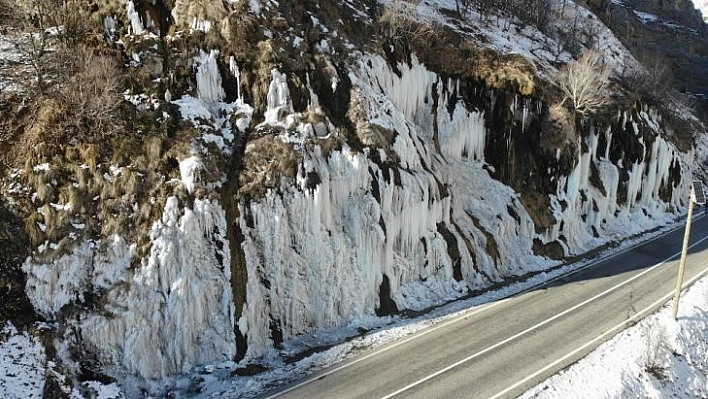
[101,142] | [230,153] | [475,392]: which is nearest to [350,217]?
[230,153]

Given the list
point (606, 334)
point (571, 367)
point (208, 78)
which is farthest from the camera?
point (208, 78)

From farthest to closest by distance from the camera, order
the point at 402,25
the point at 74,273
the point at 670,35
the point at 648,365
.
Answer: the point at 670,35, the point at 402,25, the point at 648,365, the point at 74,273

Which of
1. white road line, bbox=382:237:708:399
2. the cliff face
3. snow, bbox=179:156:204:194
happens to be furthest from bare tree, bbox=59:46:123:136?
the cliff face

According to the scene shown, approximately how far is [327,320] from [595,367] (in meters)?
9.14

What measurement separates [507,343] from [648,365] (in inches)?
186

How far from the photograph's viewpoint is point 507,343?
1720cm

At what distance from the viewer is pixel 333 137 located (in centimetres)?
1994

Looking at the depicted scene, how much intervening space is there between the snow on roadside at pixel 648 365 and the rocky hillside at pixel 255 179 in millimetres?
6269

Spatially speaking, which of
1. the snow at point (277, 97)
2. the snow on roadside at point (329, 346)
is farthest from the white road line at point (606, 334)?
the snow at point (277, 97)

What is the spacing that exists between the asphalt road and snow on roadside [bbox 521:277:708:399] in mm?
518

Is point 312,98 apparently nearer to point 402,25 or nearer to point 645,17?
point 402,25

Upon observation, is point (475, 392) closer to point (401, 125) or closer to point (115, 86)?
point (401, 125)

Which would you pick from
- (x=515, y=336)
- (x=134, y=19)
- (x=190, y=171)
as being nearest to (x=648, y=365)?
(x=515, y=336)

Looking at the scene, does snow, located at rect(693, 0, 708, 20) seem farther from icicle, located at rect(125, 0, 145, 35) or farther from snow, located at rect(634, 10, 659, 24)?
icicle, located at rect(125, 0, 145, 35)
